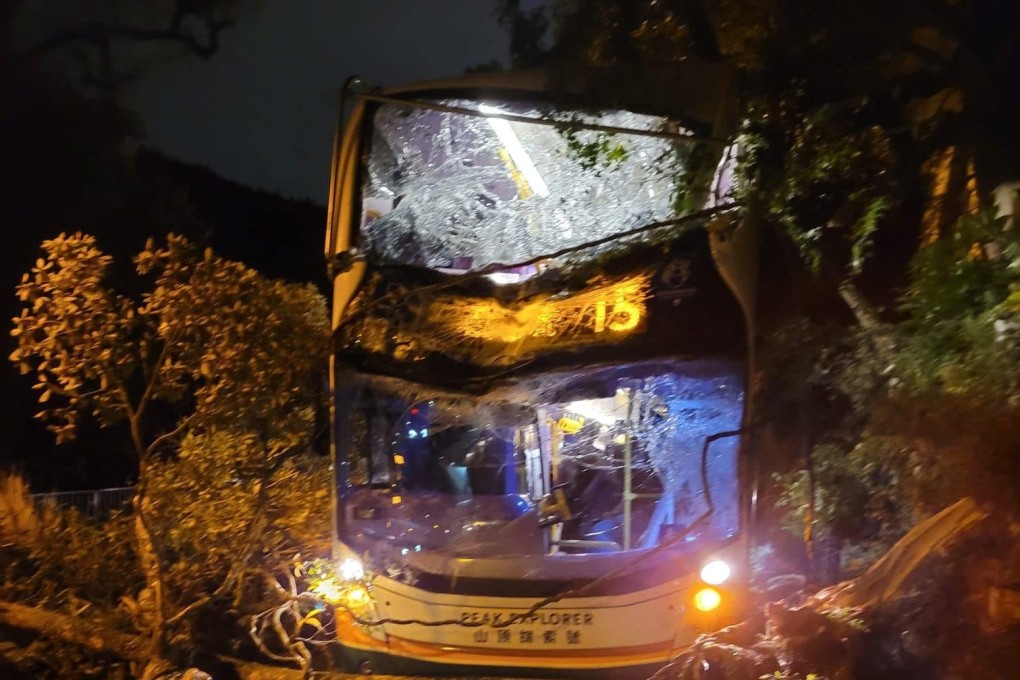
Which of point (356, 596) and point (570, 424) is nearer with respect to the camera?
point (356, 596)

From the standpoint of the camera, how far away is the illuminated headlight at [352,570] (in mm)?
5605

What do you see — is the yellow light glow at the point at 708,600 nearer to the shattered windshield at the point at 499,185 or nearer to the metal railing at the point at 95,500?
the shattered windshield at the point at 499,185

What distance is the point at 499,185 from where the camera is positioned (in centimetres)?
661

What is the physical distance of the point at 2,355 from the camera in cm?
1029

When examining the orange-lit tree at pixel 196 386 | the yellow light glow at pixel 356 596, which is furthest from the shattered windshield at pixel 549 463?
the orange-lit tree at pixel 196 386

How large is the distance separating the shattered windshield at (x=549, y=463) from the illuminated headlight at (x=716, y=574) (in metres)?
0.21

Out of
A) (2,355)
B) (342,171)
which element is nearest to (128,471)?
(2,355)

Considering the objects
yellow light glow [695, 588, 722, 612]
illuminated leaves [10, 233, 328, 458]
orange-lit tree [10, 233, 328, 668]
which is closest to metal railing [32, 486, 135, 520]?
orange-lit tree [10, 233, 328, 668]

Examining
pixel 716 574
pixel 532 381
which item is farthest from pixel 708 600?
pixel 532 381

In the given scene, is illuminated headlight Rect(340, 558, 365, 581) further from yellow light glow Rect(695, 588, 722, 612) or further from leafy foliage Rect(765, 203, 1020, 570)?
leafy foliage Rect(765, 203, 1020, 570)

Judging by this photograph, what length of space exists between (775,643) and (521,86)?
3493 millimetres

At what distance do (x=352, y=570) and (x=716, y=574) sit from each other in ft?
6.81

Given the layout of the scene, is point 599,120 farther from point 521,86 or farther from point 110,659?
point 110,659

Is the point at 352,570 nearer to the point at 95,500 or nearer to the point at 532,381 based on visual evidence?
the point at 532,381
